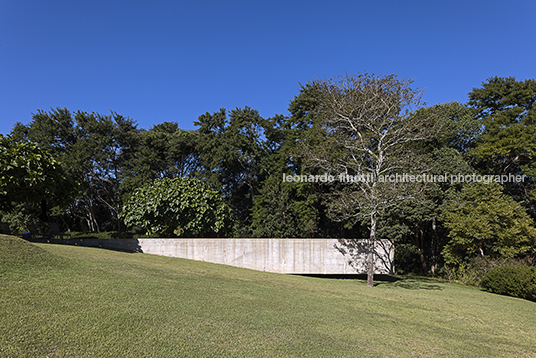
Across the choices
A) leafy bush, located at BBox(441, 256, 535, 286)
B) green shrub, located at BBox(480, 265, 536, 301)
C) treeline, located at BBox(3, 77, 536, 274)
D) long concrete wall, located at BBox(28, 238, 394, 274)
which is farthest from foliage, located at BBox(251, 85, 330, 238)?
green shrub, located at BBox(480, 265, 536, 301)

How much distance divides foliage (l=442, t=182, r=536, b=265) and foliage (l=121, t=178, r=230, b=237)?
572 inches

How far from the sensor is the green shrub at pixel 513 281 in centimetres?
1369

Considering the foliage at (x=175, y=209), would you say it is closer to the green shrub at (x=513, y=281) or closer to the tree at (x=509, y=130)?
the green shrub at (x=513, y=281)

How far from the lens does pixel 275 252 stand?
765 inches

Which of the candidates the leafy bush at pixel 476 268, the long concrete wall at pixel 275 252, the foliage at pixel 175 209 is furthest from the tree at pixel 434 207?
the foliage at pixel 175 209

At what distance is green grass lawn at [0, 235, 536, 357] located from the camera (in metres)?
4.50

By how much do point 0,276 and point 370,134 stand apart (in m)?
15.4

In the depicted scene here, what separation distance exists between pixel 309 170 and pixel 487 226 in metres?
11.5

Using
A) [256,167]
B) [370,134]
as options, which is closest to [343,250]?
[370,134]

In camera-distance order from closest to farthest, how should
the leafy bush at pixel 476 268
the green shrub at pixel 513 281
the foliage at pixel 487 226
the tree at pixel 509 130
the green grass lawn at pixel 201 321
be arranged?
the green grass lawn at pixel 201 321 < the green shrub at pixel 513 281 < the leafy bush at pixel 476 268 < the foliage at pixel 487 226 < the tree at pixel 509 130

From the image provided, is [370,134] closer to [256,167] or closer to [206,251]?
[206,251]

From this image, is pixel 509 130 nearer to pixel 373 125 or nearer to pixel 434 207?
pixel 434 207

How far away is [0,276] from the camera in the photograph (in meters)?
6.09

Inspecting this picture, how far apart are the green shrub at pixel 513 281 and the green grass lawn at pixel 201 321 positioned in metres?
4.69
